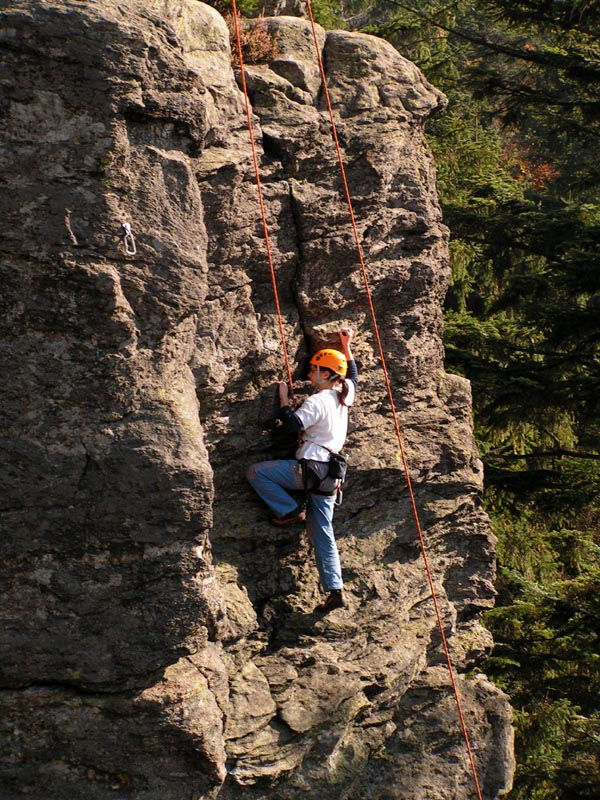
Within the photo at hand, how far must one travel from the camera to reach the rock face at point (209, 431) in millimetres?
5957

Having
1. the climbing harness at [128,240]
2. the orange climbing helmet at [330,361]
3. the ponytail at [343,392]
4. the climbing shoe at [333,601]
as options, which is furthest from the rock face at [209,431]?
the ponytail at [343,392]

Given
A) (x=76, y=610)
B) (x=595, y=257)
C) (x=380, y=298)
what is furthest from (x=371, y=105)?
(x=76, y=610)

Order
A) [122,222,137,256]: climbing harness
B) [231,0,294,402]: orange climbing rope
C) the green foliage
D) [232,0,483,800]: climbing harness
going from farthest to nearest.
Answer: the green foliage
[232,0,483,800]: climbing harness
[231,0,294,402]: orange climbing rope
[122,222,137,256]: climbing harness

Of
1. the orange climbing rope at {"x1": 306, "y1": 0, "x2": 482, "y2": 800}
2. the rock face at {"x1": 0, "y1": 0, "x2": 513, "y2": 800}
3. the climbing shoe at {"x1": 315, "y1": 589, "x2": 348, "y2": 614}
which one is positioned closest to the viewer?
the rock face at {"x1": 0, "y1": 0, "x2": 513, "y2": 800}

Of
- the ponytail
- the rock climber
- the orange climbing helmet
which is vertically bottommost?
the rock climber

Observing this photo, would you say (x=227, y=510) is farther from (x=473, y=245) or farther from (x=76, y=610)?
(x=473, y=245)

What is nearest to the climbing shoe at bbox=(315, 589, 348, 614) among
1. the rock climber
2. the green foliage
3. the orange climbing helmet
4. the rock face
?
the rock climber

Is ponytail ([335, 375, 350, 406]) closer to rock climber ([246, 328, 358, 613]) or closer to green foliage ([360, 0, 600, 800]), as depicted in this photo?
rock climber ([246, 328, 358, 613])

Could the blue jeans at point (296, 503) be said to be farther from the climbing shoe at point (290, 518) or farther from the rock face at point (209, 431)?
the rock face at point (209, 431)

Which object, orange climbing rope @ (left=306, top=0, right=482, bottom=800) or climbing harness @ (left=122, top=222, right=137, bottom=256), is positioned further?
orange climbing rope @ (left=306, top=0, right=482, bottom=800)

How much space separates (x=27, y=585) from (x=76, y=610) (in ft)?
1.15

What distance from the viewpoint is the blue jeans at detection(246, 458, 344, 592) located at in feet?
24.5

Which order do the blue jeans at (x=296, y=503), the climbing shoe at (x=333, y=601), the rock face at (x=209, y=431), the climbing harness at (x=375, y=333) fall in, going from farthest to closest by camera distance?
the climbing shoe at (x=333, y=601), the blue jeans at (x=296, y=503), the climbing harness at (x=375, y=333), the rock face at (x=209, y=431)

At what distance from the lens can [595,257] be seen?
1040 centimetres
